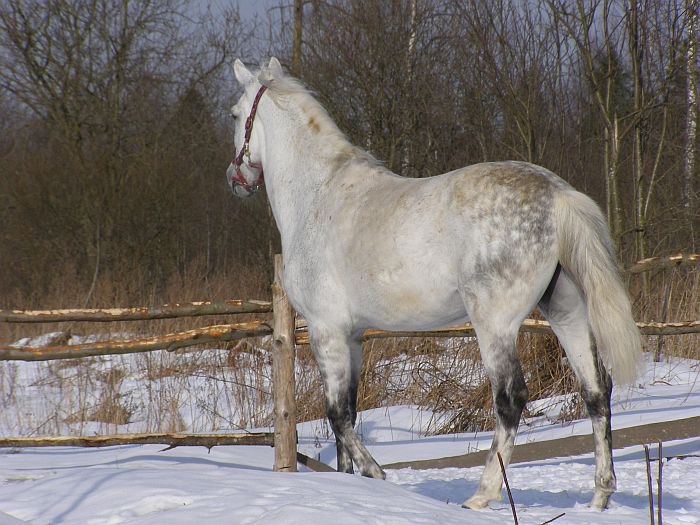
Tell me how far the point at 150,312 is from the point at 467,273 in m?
2.51

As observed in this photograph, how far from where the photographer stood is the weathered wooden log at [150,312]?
16.3 feet

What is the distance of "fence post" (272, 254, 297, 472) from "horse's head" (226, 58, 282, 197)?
0.56 meters

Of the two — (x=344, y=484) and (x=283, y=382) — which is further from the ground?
(x=283, y=382)

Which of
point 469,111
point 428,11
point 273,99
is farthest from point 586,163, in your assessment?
point 273,99

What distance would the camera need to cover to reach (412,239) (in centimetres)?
347

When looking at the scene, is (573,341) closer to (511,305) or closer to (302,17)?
(511,305)

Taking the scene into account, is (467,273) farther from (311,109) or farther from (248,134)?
(248,134)

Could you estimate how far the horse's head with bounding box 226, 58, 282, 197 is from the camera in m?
4.68

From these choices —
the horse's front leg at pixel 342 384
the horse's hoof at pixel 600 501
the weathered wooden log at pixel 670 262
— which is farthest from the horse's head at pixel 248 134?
the horse's hoof at pixel 600 501

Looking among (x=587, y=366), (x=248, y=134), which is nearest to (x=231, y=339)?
(x=248, y=134)

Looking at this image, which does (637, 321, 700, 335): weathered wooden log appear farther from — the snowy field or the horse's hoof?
the horse's hoof

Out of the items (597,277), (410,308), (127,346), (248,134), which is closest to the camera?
(597,277)

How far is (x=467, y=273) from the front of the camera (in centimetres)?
332

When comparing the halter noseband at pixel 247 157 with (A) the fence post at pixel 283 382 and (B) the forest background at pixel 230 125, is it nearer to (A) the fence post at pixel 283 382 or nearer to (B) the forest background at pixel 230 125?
(A) the fence post at pixel 283 382
